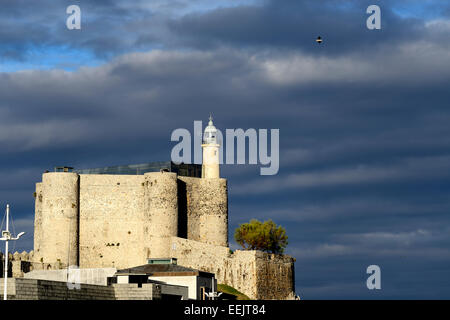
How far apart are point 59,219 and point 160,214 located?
41.6ft

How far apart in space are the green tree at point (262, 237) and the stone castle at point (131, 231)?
18.3 ft

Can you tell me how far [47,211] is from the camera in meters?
140

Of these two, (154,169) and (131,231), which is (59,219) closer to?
(131,231)

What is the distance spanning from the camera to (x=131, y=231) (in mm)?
142750

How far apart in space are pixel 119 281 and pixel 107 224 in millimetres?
25711

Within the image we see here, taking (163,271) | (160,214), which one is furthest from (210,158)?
(163,271)

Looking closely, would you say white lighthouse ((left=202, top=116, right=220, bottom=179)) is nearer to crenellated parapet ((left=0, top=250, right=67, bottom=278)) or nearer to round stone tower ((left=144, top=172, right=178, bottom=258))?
round stone tower ((left=144, top=172, right=178, bottom=258))

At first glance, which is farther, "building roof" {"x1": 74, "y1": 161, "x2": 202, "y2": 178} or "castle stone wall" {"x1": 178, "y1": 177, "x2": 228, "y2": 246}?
"building roof" {"x1": 74, "y1": 161, "x2": 202, "y2": 178}

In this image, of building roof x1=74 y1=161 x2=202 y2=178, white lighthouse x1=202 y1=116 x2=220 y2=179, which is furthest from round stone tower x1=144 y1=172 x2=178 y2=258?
building roof x1=74 y1=161 x2=202 y2=178

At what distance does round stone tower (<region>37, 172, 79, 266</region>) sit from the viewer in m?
139

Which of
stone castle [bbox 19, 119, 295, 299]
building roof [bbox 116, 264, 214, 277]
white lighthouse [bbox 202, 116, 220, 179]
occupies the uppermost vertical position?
white lighthouse [bbox 202, 116, 220, 179]

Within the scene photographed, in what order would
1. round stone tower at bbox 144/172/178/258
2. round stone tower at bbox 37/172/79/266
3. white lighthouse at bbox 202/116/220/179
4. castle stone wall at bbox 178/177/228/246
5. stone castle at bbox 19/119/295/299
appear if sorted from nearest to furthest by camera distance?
round stone tower at bbox 37/172/79/266 → stone castle at bbox 19/119/295/299 → round stone tower at bbox 144/172/178/258 → castle stone wall at bbox 178/177/228/246 → white lighthouse at bbox 202/116/220/179
